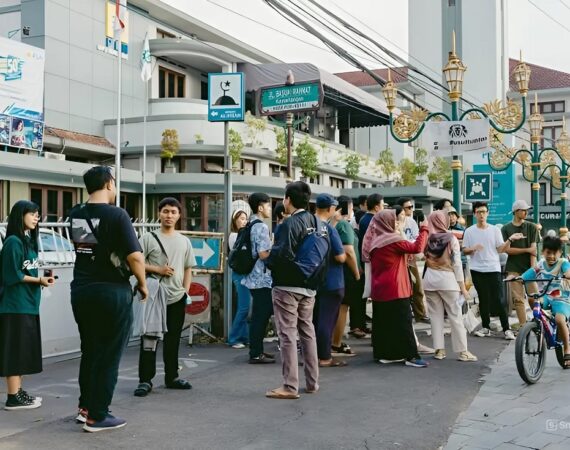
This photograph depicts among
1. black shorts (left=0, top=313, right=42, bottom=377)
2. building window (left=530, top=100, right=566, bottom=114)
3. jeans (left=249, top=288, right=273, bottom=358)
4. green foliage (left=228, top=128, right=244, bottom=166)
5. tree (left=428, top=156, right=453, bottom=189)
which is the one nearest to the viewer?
black shorts (left=0, top=313, right=42, bottom=377)

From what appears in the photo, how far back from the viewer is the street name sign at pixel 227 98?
30.5 ft

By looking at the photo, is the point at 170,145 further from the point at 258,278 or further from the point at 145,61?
the point at 258,278

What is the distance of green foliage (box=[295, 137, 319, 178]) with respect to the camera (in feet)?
102

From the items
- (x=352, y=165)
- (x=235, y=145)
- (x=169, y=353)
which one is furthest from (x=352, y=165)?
(x=169, y=353)

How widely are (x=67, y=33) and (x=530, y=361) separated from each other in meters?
25.0

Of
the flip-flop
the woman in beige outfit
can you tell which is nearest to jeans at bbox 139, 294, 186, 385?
the flip-flop

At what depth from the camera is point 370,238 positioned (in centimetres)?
793

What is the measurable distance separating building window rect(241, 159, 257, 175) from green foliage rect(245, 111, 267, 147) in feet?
2.56

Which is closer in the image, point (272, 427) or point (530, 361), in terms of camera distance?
point (272, 427)

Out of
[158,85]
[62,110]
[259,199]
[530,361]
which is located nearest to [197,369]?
[259,199]

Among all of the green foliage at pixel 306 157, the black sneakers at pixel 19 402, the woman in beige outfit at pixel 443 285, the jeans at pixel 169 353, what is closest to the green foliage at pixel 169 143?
the green foliage at pixel 306 157

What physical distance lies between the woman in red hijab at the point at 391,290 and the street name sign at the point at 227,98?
280 cm

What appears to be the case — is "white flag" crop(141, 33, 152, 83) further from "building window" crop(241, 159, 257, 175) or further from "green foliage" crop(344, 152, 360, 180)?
"green foliage" crop(344, 152, 360, 180)

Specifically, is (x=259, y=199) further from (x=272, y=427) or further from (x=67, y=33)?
(x=67, y=33)
